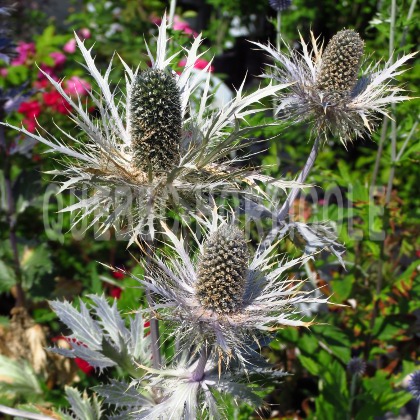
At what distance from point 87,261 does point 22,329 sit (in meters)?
0.49

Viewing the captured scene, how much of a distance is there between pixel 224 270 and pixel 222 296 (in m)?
0.05

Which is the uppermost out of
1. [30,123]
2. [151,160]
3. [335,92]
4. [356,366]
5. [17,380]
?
[335,92]

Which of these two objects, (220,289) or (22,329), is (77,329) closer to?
(220,289)

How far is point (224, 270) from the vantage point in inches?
36.8

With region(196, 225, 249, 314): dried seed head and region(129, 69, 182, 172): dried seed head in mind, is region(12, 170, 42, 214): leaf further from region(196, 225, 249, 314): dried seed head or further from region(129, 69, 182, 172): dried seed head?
region(196, 225, 249, 314): dried seed head

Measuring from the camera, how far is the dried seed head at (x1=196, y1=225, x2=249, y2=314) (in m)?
0.92

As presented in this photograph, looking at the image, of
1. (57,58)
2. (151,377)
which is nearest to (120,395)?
(151,377)

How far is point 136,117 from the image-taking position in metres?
1.03

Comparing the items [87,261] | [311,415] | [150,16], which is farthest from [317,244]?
[150,16]

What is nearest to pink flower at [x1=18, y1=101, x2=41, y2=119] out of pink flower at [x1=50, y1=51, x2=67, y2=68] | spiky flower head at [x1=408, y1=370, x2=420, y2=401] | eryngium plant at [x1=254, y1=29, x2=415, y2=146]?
pink flower at [x1=50, y1=51, x2=67, y2=68]

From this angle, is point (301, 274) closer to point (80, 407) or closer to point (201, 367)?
point (201, 367)

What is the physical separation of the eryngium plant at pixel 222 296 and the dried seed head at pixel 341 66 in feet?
1.50

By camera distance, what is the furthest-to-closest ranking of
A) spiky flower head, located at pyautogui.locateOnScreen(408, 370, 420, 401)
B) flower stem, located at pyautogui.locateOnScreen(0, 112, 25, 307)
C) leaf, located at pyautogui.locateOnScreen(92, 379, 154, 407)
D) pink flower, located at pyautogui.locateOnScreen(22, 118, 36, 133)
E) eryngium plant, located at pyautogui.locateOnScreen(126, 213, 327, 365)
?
pink flower, located at pyautogui.locateOnScreen(22, 118, 36, 133) < flower stem, located at pyautogui.locateOnScreen(0, 112, 25, 307) < spiky flower head, located at pyautogui.locateOnScreen(408, 370, 420, 401) < leaf, located at pyautogui.locateOnScreen(92, 379, 154, 407) < eryngium plant, located at pyautogui.locateOnScreen(126, 213, 327, 365)

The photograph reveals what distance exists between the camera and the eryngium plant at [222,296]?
0.91 meters
